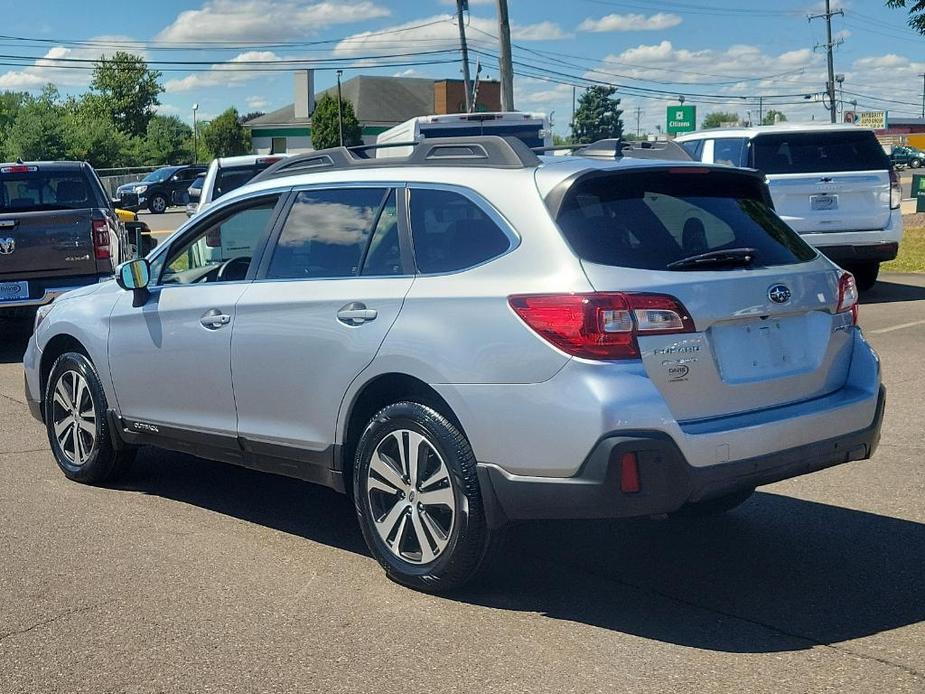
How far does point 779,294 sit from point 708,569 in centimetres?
127

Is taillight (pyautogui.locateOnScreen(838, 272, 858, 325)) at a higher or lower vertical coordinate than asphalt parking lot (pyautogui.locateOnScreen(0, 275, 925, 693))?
higher

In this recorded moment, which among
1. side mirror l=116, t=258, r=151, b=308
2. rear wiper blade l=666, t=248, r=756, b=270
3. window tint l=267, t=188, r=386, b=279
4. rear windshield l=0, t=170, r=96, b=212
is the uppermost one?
rear windshield l=0, t=170, r=96, b=212

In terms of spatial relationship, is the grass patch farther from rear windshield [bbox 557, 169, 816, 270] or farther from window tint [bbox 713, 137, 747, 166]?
rear windshield [bbox 557, 169, 816, 270]

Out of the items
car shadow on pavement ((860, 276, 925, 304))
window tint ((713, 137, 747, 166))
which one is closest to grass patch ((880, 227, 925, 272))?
car shadow on pavement ((860, 276, 925, 304))

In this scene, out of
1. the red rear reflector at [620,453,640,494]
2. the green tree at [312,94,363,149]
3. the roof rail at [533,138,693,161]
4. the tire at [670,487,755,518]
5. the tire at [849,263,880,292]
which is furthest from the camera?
the green tree at [312,94,363,149]

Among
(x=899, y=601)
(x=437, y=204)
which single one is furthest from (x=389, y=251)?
(x=899, y=601)

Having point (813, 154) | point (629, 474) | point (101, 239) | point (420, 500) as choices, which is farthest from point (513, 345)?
point (813, 154)

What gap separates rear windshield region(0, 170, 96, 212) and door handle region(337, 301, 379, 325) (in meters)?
8.25

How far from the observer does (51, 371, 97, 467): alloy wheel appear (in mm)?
7043

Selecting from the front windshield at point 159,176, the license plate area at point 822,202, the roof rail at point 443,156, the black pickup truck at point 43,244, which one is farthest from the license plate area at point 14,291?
the front windshield at point 159,176

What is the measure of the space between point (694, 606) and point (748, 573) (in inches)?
20.4

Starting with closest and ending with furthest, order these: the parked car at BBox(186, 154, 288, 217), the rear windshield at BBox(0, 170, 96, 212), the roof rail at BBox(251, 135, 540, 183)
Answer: the roof rail at BBox(251, 135, 540, 183) < the rear windshield at BBox(0, 170, 96, 212) < the parked car at BBox(186, 154, 288, 217)

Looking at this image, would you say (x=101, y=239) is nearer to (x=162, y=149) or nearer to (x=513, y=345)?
(x=513, y=345)

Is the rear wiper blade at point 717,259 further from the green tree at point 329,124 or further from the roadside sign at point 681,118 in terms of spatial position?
the green tree at point 329,124
